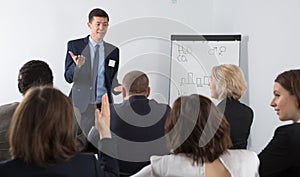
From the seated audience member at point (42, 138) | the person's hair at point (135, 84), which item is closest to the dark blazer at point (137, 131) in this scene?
the person's hair at point (135, 84)

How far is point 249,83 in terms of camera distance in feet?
16.3

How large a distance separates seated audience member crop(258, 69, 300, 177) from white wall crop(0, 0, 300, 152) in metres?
1.87

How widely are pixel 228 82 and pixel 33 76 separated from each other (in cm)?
138

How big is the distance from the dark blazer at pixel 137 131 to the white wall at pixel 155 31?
1.88 m

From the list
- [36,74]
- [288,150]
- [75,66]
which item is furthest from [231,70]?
[75,66]

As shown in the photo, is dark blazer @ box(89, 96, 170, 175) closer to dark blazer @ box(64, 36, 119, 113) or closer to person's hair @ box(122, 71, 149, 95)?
person's hair @ box(122, 71, 149, 95)

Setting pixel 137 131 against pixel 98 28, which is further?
pixel 98 28

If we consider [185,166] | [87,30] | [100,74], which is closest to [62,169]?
[185,166]

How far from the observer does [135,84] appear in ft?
9.87

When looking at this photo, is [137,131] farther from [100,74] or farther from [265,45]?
[265,45]

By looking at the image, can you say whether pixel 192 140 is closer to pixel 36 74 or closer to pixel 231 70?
pixel 36 74

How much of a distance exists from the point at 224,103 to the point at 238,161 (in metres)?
1.03

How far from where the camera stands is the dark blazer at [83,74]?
4.32 metres

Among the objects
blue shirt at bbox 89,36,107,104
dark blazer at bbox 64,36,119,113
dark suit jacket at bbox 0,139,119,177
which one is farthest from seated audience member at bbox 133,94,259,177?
blue shirt at bbox 89,36,107,104
